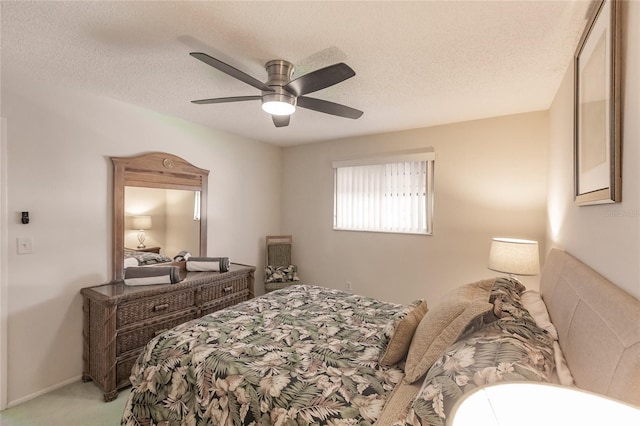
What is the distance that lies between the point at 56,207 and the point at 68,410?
1539 millimetres

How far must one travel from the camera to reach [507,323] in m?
1.24

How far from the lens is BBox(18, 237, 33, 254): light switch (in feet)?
7.20

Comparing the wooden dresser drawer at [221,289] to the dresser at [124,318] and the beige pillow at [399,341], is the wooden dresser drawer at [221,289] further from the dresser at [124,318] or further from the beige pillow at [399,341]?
the beige pillow at [399,341]

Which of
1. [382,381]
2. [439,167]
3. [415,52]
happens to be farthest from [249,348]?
[439,167]

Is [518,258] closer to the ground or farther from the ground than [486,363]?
farther from the ground

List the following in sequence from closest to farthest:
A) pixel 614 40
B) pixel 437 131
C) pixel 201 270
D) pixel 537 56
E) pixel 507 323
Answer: pixel 614 40
pixel 507 323
pixel 537 56
pixel 201 270
pixel 437 131

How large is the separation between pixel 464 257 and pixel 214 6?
125 inches

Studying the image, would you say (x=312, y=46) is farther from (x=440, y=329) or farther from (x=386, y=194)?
(x=386, y=194)

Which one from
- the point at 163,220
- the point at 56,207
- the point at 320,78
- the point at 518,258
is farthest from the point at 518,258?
the point at 56,207

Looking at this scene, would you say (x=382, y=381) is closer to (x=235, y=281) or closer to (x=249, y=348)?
(x=249, y=348)

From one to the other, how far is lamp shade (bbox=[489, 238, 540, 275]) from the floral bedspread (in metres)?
1.26

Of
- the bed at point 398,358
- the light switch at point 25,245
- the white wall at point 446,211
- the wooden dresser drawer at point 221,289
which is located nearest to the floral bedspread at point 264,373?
the bed at point 398,358

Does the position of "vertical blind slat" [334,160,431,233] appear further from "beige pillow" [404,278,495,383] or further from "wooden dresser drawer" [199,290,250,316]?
"beige pillow" [404,278,495,383]

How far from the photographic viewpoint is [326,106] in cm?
209
